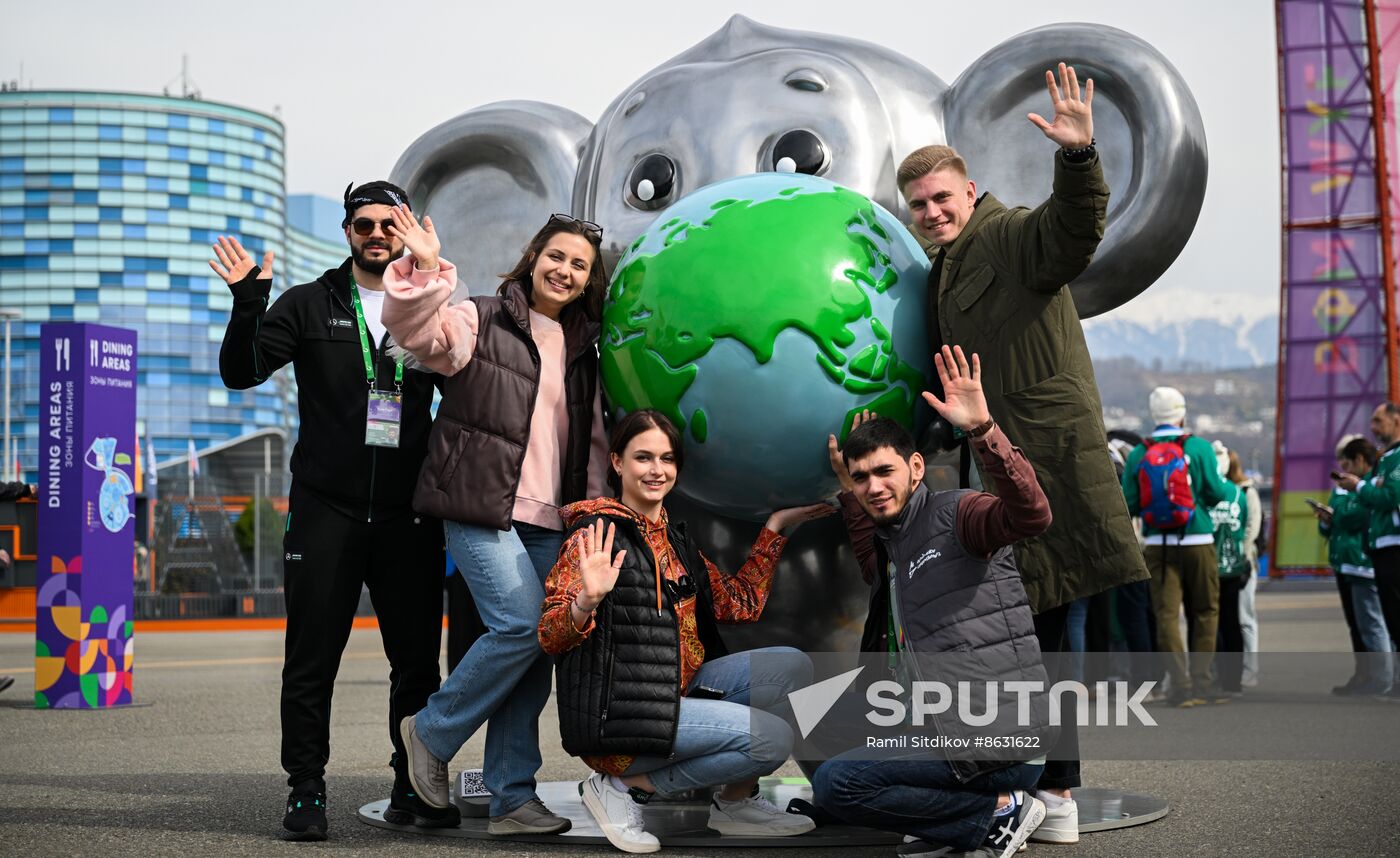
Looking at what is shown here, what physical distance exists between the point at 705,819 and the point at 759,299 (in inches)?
62.6

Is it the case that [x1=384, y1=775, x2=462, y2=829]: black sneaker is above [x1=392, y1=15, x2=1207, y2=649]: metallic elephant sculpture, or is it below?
below

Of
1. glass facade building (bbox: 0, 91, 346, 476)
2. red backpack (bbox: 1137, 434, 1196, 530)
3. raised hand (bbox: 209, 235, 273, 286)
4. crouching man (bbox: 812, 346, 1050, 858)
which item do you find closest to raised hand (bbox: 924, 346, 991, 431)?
crouching man (bbox: 812, 346, 1050, 858)

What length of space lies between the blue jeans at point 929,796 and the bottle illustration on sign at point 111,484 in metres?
6.44

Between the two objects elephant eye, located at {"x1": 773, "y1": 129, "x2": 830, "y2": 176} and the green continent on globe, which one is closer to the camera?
the green continent on globe

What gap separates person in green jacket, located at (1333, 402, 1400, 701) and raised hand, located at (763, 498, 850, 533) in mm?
4932

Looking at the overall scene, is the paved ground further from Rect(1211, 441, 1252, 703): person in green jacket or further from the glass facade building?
the glass facade building

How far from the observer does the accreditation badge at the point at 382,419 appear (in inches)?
170

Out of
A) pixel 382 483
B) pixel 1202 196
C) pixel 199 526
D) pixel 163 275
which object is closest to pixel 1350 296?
pixel 199 526

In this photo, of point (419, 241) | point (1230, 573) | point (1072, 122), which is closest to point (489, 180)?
point (419, 241)

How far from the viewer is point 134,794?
207 inches

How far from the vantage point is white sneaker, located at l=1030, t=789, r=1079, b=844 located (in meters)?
4.26

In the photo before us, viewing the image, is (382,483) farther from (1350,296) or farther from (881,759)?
(1350,296)

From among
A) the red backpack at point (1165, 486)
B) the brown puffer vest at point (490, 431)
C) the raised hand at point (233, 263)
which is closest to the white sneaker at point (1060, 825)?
the brown puffer vest at point (490, 431)

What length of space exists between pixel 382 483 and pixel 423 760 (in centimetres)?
81
